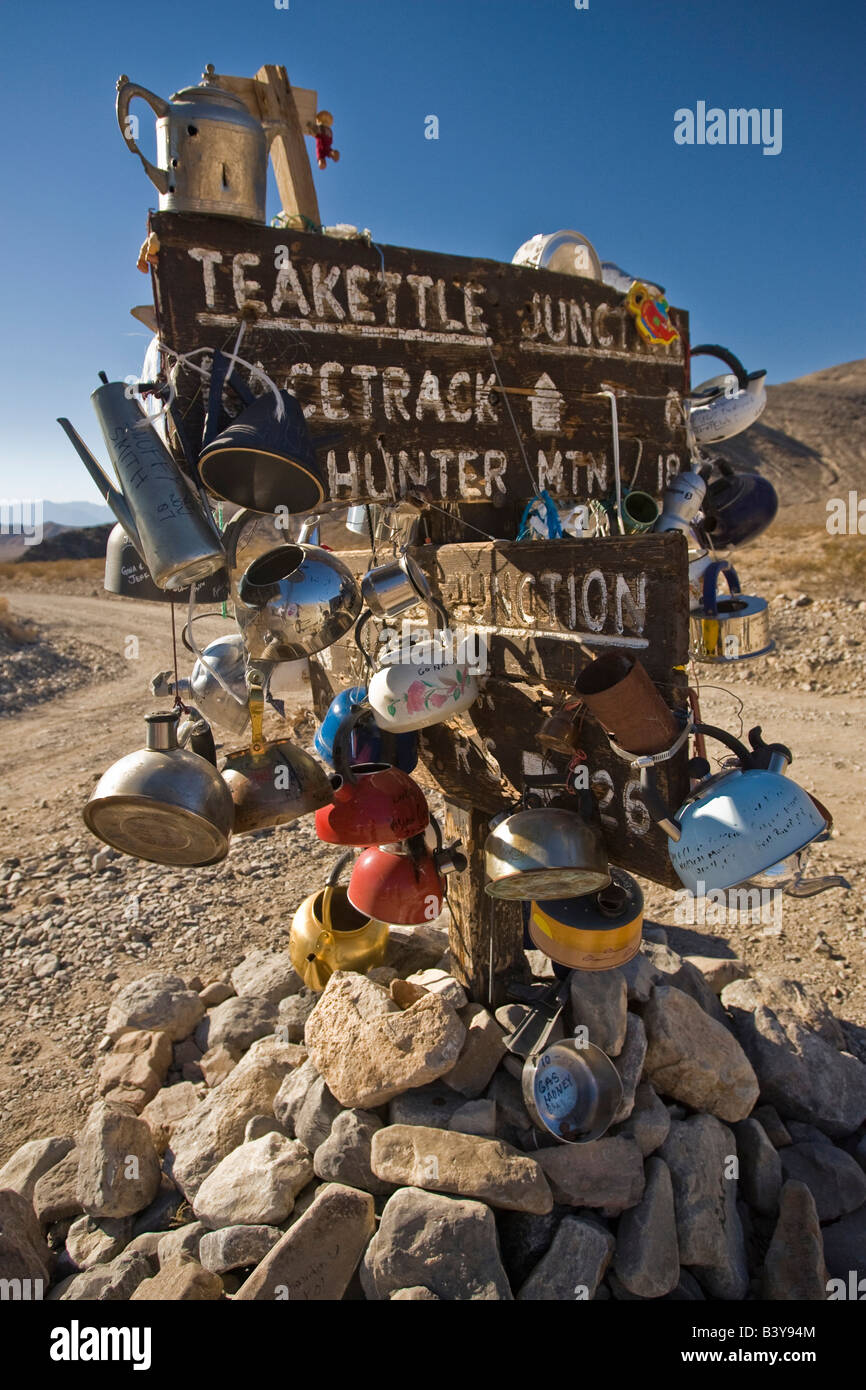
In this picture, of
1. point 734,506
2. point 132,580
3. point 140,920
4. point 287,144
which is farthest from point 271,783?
point 140,920

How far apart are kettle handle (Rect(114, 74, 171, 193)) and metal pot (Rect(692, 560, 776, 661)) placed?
5.32 ft

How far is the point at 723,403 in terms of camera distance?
2406mm

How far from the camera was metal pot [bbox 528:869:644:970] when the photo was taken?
1.72m

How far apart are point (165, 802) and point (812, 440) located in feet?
202

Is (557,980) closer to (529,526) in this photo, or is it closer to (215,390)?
(529,526)

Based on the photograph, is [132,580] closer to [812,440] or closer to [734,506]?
[734,506]

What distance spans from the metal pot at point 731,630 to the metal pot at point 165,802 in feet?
4.25

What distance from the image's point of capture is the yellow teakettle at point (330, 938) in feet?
8.34

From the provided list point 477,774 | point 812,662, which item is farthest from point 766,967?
point 812,662

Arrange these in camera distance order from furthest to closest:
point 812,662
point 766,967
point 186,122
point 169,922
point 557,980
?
point 812,662 < point 169,922 < point 766,967 < point 557,980 < point 186,122

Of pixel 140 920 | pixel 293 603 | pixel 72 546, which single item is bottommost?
pixel 140 920

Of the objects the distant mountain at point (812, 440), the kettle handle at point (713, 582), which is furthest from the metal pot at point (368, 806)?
the distant mountain at point (812, 440)

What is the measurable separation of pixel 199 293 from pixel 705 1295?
277 centimetres
